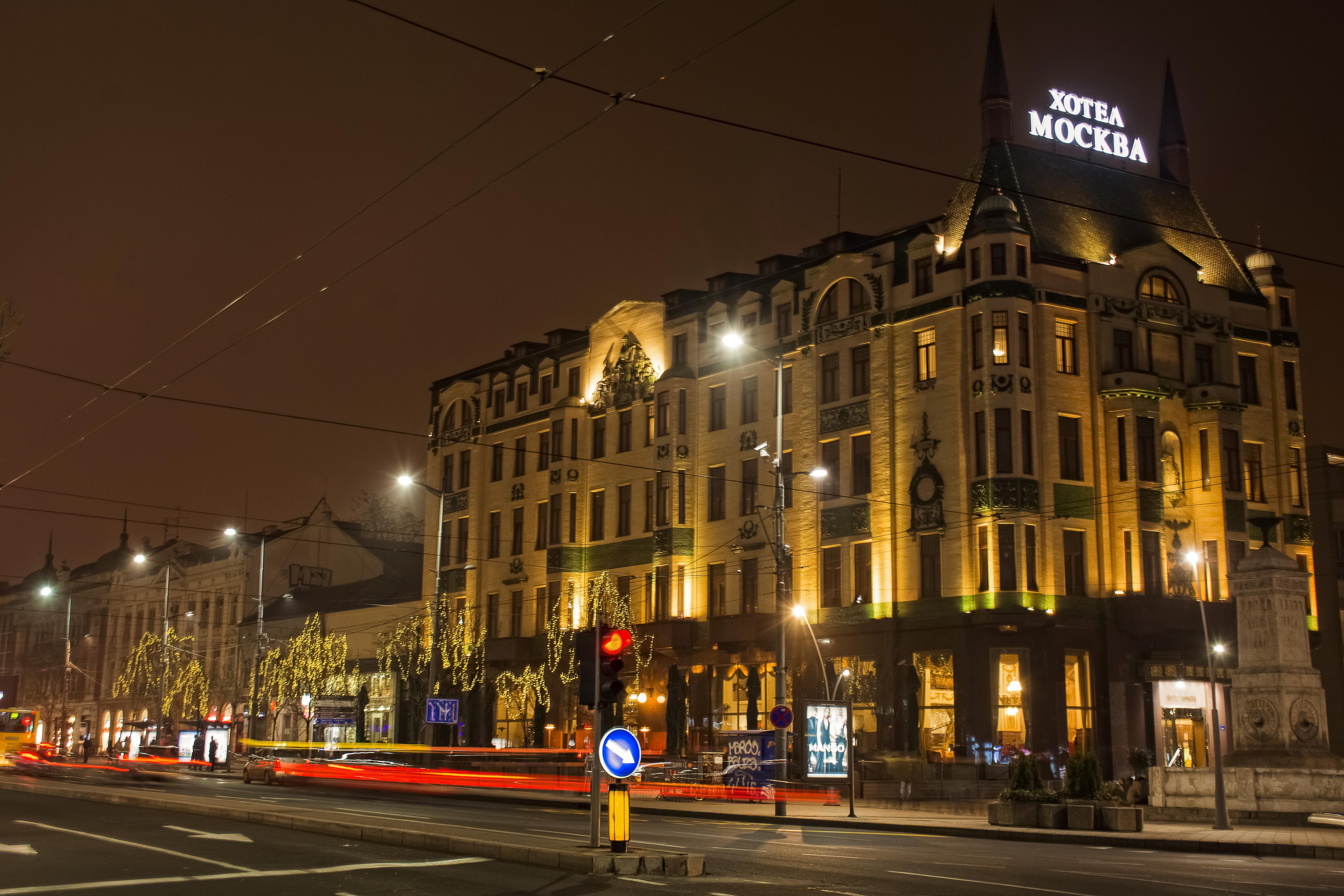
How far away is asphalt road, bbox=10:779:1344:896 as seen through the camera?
14.7 m

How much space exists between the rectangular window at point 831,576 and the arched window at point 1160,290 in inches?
536

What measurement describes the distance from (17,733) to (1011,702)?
45.7 meters

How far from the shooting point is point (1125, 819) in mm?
25484

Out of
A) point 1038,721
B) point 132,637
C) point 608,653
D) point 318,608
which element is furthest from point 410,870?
point 132,637

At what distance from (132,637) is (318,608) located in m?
24.5

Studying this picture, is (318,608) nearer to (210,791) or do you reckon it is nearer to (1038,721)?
(210,791)

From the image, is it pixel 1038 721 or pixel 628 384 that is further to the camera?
pixel 628 384

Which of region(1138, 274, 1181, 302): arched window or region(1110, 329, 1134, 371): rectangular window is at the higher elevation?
region(1138, 274, 1181, 302): arched window

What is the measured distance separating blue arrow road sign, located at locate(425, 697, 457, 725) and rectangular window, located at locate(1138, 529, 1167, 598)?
22477 mm

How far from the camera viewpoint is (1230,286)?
49375 millimetres

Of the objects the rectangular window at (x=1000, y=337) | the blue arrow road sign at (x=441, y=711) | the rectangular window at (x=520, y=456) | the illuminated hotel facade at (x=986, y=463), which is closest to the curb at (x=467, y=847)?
the blue arrow road sign at (x=441, y=711)

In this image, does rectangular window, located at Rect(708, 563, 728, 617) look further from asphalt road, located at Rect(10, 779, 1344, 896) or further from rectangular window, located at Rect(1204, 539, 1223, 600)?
asphalt road, located at Rect(10, 779, 1344, 896)

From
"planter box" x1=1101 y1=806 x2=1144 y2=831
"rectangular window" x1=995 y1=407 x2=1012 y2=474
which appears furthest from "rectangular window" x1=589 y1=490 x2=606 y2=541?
"planter box" x1=1101 y1=806 x2=1144 y2=831

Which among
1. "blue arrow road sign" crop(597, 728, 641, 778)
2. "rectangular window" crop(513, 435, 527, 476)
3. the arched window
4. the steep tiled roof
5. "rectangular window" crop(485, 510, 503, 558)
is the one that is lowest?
"blue arrow road sign" crop(597, 728, 641, 778)
